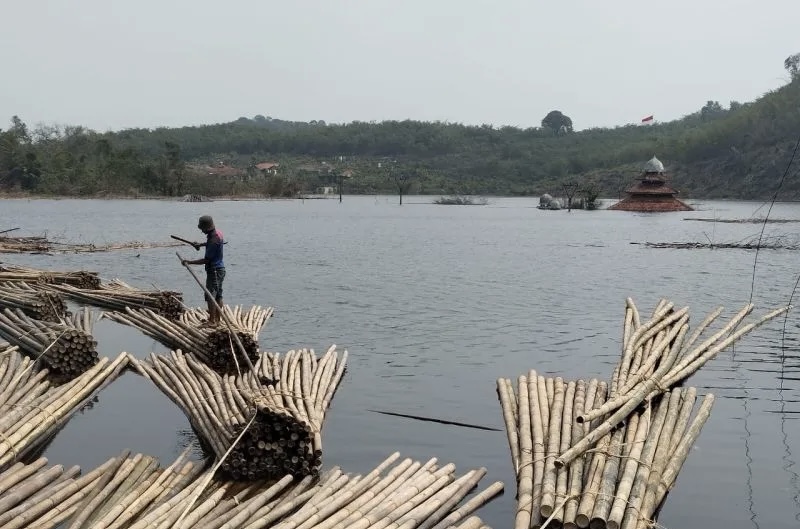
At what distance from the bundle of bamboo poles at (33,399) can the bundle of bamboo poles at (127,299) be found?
5.01 metres

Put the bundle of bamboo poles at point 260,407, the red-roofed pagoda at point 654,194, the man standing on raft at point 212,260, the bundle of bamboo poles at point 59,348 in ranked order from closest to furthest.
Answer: the bundle of bamboo poles at point 260,407 < the bundle of bamboo poles at point 59,348 < the man standing on raft at point 212,260 < the red-roofed pagoda at point 654,194

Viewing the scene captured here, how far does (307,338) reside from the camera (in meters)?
17.1

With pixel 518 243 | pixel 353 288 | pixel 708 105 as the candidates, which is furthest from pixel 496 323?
pixel 708 105

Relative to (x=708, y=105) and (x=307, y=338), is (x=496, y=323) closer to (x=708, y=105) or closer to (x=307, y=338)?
(x=307, y=338)

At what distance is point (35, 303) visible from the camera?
49.1ft

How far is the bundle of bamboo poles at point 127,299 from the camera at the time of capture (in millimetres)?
17031

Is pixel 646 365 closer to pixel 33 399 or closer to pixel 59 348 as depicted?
pixel 33 399

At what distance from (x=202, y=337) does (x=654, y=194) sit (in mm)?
77190

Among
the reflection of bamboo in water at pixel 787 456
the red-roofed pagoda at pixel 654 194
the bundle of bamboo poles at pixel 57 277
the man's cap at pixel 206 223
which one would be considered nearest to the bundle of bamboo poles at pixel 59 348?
the man's cap at pixel 206 223

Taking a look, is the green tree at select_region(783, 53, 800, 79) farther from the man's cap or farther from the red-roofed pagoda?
the man's cap

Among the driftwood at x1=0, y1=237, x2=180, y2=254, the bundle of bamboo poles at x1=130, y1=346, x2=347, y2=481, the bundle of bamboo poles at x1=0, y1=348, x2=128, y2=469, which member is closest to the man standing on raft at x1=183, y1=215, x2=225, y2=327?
the bundle of bamboo poles at x1=130, y1=346, x2=347, y2=481

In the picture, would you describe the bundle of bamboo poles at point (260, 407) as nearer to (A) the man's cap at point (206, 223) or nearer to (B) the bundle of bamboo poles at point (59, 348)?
(B) the bundle of bamboo poles at point (59, 348)

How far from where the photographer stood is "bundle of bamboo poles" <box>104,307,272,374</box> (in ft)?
40.3

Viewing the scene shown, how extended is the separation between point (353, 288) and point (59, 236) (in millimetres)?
25509
